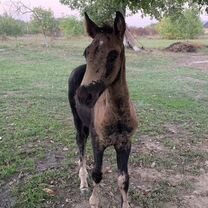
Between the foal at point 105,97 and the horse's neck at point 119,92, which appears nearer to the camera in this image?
the foal at point 105,97

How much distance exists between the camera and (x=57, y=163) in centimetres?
428

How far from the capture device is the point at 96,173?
3.20 m

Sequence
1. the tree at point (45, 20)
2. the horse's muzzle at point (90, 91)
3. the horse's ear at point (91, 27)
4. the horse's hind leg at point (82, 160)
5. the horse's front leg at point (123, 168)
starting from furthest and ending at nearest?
the tree at point (45, 20)
the horse's hind leg at point (82, 160)
the horse's front leg at point (123, 168)
the horse's ear at point (91, 27)
the horse's muzzle at point (90, 91)

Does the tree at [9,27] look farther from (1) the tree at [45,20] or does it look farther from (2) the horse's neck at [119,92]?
(2) the horse's neck at [119,92]

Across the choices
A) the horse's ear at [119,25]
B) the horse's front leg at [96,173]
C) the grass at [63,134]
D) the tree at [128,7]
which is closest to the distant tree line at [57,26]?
the tree at [128,7]

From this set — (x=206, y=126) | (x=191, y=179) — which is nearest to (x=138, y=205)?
(x=191, y=179)

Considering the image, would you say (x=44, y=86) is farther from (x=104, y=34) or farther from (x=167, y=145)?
(x=104, y=34)

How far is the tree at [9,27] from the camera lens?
30609mm

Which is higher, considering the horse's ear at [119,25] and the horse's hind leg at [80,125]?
the horse's ear at [119,25]

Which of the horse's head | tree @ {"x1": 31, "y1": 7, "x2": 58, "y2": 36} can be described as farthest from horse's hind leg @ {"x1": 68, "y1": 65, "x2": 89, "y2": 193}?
tree @ {"x1": 31, "y1": 7, "x2": 58, "y2": 36}

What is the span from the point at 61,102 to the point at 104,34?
543 centimetres

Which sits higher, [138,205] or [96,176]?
[96,176]

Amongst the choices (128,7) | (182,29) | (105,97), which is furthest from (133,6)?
(182,29)

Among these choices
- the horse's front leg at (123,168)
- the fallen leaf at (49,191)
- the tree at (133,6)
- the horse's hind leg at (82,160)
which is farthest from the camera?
the tree at (133,6)
